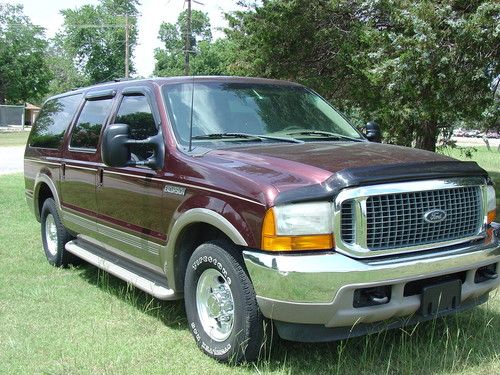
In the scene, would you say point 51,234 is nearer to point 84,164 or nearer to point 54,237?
point 54,237

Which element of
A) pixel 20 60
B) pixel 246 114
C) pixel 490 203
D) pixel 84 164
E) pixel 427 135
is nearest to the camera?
pixel 490 203

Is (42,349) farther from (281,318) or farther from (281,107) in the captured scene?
(281,107)

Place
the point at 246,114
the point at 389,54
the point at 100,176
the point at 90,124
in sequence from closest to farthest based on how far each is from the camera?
the point at 246,114 < the point at 100,176 < the point at 90,124 < the point at 389,54

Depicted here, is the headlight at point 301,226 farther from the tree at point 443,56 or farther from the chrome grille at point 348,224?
the tree at point 443,56

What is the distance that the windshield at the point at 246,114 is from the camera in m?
4.54

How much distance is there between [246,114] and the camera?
4.77 m

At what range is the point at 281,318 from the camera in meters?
3.46

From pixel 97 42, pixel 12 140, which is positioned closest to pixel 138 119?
pixel 12 140

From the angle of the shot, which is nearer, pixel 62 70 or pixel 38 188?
pixel 38 188

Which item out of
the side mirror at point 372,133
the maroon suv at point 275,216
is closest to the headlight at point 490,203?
the maroon suv at point 275,216

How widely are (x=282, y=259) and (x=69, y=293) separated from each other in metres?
2.96

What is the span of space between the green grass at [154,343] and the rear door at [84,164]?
721mm

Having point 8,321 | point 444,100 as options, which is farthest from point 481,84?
point 8,321

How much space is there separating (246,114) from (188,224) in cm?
118
